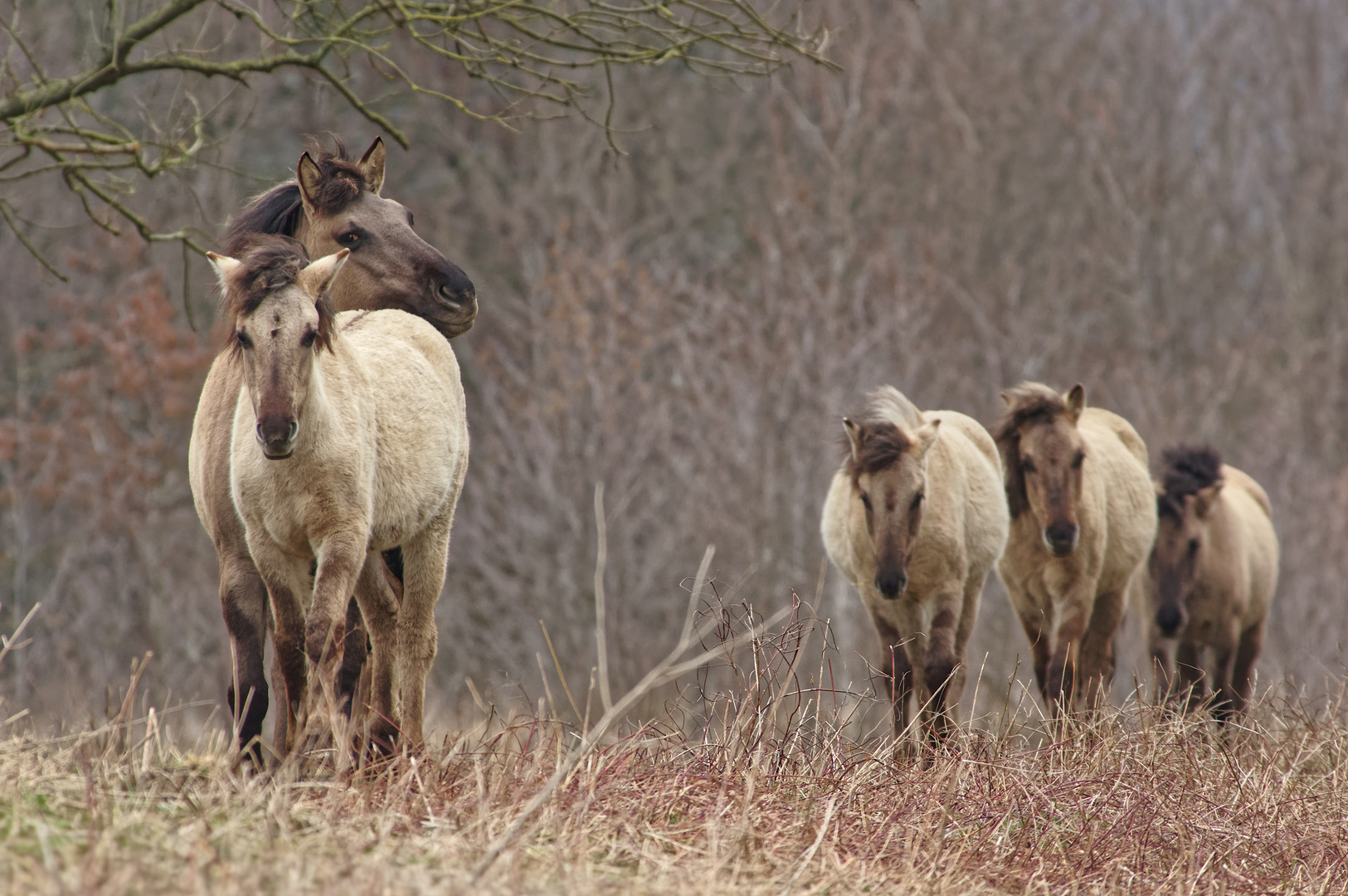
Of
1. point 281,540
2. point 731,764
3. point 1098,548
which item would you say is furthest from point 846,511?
point 281,540

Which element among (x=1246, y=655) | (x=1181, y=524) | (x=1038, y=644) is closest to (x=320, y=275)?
(x=1038, y=644)

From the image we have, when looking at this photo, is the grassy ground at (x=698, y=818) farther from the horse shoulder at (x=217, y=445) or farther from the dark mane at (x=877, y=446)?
the dark mane at (x=877, y=446)

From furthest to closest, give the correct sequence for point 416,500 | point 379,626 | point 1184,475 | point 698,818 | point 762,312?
1. point 762,312
2. point 1184,475
3. point 379,626
4. point 416,500
5. point 698,818

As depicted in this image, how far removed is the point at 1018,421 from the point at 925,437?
1506 millimetres

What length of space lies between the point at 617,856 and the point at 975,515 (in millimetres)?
4606

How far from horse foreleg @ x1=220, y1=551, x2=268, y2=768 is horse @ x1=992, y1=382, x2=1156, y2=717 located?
4725 millimetres

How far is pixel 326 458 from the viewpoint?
5125mm

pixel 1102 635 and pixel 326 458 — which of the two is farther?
pixel 1102 635

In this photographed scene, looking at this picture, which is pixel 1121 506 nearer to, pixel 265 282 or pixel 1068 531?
pixel 1068 531

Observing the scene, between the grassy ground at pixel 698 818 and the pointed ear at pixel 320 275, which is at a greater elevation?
the pointed ear at pixel 320 275

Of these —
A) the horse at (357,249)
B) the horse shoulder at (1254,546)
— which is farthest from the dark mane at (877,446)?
the horse shoulder at (1254,546)

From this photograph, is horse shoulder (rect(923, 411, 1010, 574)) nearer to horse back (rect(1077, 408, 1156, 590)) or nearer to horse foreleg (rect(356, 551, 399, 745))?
horse back (rect(1077, 408, 1156, 590))

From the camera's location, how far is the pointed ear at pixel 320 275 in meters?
5.16

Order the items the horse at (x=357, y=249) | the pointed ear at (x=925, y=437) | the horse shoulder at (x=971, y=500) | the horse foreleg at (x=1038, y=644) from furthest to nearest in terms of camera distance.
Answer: the horse foreleg at (x=1038, y=644), the horse shoulder at (x=971, y=500), the pointed ear at (x=925, y=437), the horse at (x=357, y=249)
